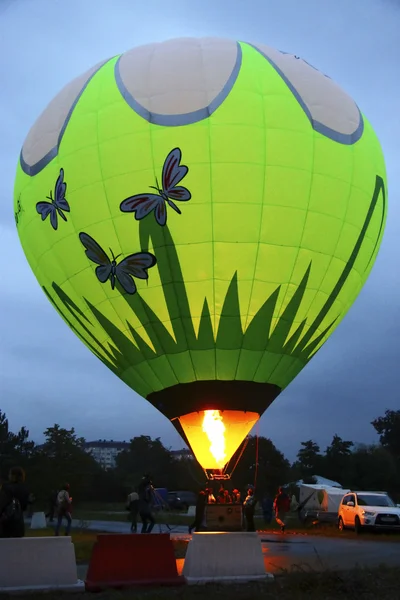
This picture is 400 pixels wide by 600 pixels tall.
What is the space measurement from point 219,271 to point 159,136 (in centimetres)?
224

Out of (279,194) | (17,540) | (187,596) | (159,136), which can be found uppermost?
(159,136)

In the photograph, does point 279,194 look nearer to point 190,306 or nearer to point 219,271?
point 219,271

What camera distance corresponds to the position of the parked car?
3759cm

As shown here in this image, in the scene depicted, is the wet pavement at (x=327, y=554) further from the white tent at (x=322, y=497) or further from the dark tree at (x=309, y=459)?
the dark tree at (x=309, y=459)

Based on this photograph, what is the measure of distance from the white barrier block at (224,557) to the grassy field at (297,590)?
0.60m

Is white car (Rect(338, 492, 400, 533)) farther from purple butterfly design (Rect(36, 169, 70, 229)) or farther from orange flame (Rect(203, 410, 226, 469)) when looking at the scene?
purple butterfly design (Rect(36, 169, 70, 229))

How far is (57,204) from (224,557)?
639 cm

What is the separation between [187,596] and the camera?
6832mm

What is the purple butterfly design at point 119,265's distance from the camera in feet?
37.1

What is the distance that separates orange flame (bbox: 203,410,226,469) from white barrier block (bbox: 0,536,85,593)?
387 cm

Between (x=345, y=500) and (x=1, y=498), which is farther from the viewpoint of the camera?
(x=345, y=500)

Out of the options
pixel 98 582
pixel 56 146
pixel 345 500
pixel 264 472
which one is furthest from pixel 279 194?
pixel 264 472

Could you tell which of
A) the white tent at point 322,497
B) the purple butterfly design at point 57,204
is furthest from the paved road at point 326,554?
the white tent at point 322,497

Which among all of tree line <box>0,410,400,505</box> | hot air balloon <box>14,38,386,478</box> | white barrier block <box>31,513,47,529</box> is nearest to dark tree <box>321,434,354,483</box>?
tree line <box>0,410,400,505</box>
